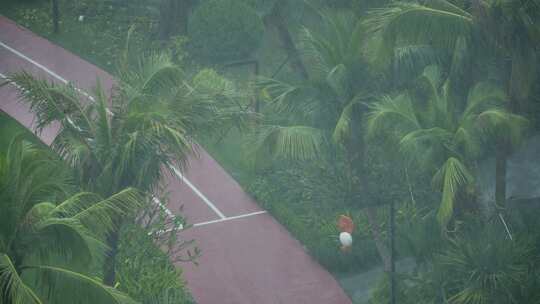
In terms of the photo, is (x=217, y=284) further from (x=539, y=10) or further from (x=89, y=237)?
(x=539, y=10)

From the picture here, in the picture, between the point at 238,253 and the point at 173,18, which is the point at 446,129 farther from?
the point at 173,18

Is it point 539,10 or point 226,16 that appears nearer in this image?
point 539,10

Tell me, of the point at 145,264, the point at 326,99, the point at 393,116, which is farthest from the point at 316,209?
the point at 145,264

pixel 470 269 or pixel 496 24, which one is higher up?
pixel 496 24

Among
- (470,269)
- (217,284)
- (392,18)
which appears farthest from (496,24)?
(217,284)

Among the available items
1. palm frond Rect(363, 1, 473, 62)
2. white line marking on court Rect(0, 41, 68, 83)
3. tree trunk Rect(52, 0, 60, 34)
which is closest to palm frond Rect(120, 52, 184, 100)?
palm frond Rect(363, 1, 473, 62)

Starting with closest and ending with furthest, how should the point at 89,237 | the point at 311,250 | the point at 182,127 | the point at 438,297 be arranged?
1. the point at 89,237
2. the point at 182,127
3. the point at 438,297
4. the point at 311,250
